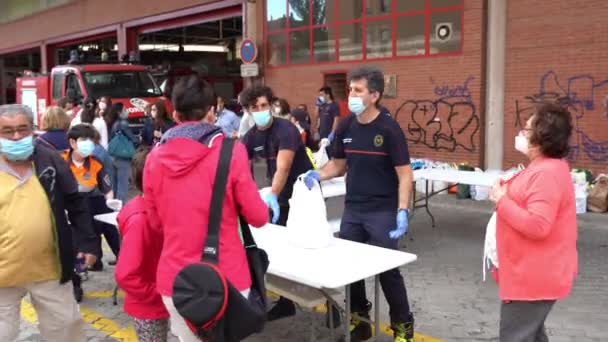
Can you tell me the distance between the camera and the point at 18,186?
10.6ft

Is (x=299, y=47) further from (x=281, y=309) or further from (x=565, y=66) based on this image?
(x=281, y=309)

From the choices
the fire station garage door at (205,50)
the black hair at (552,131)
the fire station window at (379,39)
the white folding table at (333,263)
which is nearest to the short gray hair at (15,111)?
the white folding table at (333,263)

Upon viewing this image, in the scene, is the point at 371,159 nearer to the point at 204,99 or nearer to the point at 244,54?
the point at 204,99

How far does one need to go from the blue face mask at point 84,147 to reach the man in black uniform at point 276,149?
4.56ft

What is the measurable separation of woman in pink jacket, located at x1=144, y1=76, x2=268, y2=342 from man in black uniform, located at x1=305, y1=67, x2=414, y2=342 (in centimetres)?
144

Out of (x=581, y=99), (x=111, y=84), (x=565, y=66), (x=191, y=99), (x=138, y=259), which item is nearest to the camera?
(x=191, y=99)

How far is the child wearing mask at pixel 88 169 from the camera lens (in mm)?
5180

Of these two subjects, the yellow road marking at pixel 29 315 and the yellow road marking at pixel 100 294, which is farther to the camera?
the yellow road marking at pixel 100 294

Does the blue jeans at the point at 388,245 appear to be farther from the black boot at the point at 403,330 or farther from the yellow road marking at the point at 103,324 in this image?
the yellow road marking at the point at 103,324

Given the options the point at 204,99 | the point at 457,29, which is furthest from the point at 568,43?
the point at 204,99

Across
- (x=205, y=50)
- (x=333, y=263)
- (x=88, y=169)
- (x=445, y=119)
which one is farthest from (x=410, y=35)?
(x=205, y=50)

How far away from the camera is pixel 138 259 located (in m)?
2.87

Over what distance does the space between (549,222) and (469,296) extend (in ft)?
8.94

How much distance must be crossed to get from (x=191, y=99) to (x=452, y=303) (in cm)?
343
